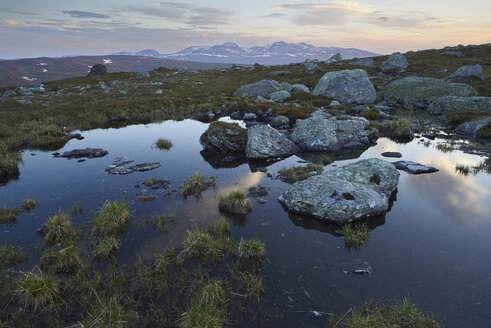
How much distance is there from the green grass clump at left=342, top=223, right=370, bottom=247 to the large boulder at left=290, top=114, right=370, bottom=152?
427 inches

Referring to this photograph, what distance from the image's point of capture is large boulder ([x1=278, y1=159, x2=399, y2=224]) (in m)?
10.6

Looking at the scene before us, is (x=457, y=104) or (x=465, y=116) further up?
(x=457, y=104)

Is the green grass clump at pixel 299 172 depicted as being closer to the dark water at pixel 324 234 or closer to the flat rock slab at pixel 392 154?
the dark water at pixel 324 234

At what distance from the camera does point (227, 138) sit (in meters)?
20.1

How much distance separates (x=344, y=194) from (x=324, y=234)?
76.0 inches

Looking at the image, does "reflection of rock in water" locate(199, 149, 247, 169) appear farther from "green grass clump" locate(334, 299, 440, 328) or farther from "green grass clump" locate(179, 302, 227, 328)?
"green grass clump" locate(334, 299, 440, 328)

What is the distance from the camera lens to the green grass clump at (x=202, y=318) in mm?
6125

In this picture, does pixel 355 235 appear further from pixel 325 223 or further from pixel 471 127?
pixel 471 127

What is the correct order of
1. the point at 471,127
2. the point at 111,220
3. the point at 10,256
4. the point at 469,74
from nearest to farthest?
the point at 10,256 < the point at 111,220 < the point at 471,127 < the point at 469,74

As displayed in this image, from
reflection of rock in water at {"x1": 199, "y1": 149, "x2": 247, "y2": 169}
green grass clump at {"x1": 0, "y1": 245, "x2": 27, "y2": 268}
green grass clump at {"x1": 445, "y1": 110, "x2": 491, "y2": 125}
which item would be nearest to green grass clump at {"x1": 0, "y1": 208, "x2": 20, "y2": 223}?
green grass clump at {"x1": 0, "y1": 245, "x2": 27, "y2": 268}

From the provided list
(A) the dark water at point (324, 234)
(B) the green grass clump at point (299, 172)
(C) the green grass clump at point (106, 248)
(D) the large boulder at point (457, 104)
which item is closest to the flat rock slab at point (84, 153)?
(A) the dark water at point (324, 234)

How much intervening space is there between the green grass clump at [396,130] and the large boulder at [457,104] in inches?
377

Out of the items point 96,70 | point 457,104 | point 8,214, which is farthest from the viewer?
point 96,70

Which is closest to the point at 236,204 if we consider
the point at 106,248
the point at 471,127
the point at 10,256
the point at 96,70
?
the point at 106,248
